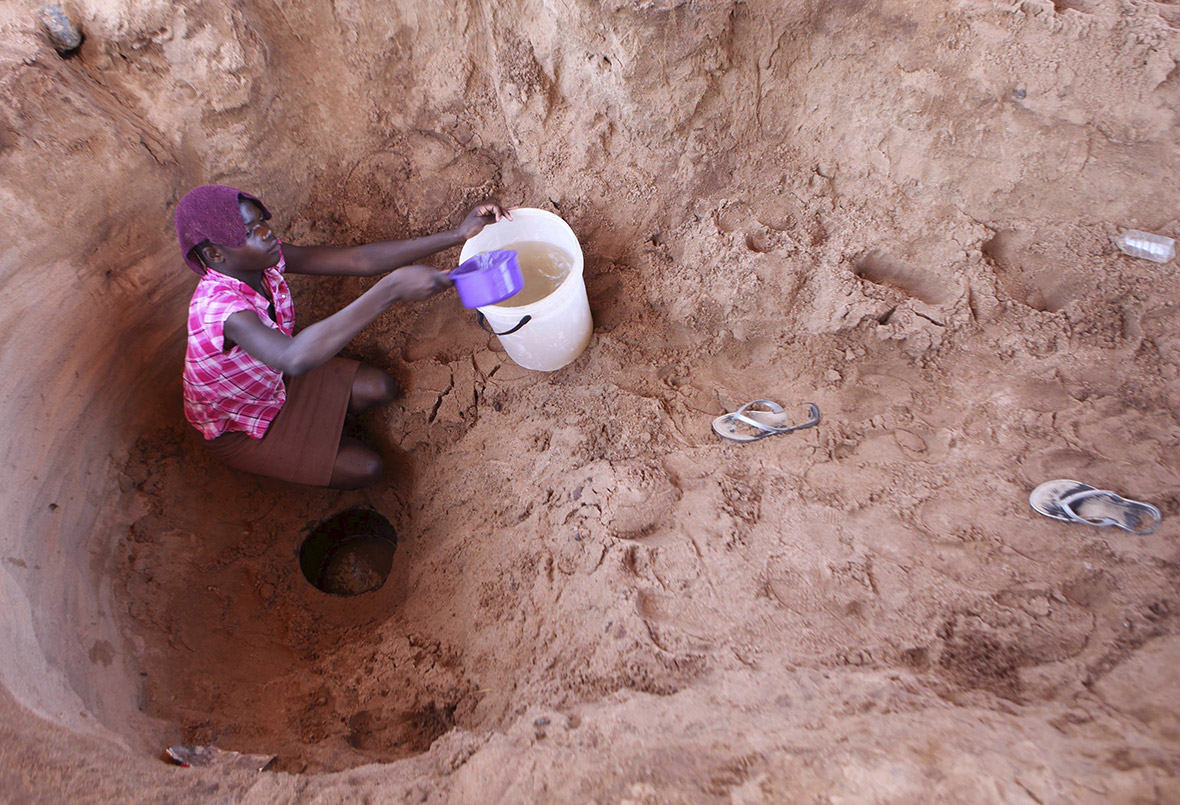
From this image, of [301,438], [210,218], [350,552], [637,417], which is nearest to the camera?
[210,218]

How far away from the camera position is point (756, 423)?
172 centimetres

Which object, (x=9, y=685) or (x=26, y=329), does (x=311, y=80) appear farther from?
(x=9, y=685)

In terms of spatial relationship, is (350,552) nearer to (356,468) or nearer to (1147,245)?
(356,468)

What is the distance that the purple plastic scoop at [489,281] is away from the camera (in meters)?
1.54

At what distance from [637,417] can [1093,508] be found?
112 cm

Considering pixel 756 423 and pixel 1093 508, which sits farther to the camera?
pixel 756 423

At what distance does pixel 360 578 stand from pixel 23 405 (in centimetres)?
111

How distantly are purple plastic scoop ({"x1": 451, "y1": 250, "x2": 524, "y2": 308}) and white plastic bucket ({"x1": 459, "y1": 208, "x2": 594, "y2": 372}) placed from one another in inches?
5.2

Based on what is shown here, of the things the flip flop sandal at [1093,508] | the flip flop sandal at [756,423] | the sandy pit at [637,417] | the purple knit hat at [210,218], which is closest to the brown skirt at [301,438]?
the sandy pit at [637,417]

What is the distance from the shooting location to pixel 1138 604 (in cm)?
125

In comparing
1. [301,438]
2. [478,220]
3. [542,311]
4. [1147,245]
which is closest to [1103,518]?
[1147,245]

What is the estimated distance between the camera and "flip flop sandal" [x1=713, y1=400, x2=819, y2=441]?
5.67 ft

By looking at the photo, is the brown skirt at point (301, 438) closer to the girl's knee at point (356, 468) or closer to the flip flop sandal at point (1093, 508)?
the girl's knee at point (356, 468)

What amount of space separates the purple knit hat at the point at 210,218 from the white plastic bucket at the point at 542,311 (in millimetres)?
632
